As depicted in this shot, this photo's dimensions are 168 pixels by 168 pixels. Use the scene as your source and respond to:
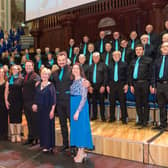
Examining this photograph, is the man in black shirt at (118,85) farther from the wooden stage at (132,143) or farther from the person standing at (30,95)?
the person standing at (30,95)

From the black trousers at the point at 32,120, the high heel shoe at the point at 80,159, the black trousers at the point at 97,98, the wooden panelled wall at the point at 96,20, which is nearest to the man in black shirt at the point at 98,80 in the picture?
the black trousers at the point at 97,98

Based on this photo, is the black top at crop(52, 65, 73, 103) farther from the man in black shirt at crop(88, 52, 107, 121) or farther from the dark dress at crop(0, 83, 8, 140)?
the dark dress at crop(0, 83, 8, 140)

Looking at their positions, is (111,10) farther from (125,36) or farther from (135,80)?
(135,80)

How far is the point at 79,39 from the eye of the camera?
8422 mm

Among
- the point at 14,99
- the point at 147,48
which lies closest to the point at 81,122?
the point at 14,99

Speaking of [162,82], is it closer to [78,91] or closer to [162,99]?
[162,99]

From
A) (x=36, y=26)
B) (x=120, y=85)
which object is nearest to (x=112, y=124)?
(x=120, y=85)

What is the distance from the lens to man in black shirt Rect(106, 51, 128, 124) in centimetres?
445

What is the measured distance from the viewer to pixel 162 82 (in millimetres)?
3883

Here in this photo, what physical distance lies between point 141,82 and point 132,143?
1041 mm

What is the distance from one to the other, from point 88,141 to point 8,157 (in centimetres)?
116

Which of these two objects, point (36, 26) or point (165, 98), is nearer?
point (165, 98)

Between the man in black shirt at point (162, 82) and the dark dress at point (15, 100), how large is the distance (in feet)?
6.67

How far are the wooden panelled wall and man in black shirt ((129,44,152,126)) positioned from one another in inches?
102
